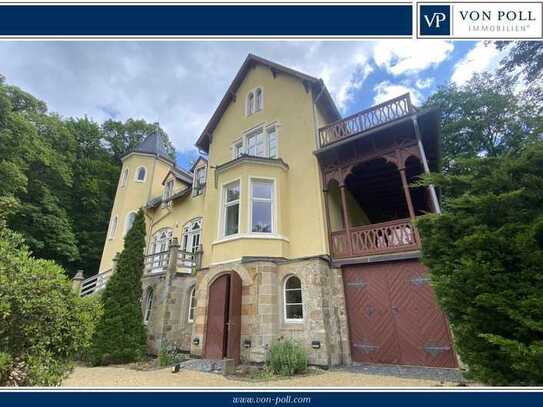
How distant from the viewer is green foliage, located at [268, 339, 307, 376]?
6.96 metres

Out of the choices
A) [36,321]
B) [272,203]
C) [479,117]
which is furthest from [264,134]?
[479,117]

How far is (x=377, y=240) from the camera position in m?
8.50

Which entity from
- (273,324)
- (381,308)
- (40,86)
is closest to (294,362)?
(273,324)

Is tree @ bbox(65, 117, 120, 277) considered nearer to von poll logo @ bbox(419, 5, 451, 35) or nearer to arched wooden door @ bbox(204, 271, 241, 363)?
arched wooden door @ bbox(204, 271, 241, 363)

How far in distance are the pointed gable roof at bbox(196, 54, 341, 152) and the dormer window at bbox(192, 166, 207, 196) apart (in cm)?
116

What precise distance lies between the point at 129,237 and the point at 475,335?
443 inches

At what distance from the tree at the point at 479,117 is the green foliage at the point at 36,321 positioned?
1842 centimetres

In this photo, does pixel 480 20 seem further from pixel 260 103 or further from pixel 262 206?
pixel 260 103

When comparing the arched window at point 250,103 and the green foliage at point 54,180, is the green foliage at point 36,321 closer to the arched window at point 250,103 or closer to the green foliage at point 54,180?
the arched window at point 250,103

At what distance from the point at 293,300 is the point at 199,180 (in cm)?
870

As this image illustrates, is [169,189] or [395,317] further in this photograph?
[169,189]

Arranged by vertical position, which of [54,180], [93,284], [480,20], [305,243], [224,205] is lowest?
[93,284]

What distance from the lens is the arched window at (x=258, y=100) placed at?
1234 centimetres

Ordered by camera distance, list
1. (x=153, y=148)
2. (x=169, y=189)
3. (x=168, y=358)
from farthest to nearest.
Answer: (x=153, y=148) → (x=169, y=189) → (x=168, y=358)
